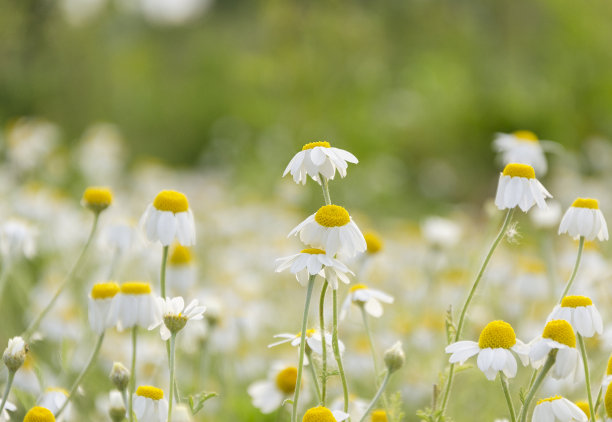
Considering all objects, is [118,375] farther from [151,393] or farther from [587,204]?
[587,204]

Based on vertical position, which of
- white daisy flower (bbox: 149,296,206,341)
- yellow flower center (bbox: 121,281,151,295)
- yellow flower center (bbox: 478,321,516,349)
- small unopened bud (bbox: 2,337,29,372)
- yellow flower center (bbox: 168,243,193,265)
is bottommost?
yellow flower center (bbox: 478,321,516,349)

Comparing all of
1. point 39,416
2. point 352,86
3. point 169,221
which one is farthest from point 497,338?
point 352,86

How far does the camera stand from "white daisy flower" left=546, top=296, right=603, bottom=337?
1304 mm

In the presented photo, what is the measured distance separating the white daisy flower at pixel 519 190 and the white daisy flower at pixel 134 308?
0.70 meters

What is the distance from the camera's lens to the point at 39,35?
851cm

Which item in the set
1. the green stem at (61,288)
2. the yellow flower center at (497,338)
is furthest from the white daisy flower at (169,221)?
the yellow flower center at (497,338)

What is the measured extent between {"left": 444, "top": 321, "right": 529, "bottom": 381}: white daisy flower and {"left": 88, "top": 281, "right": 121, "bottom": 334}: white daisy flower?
2.22 feet

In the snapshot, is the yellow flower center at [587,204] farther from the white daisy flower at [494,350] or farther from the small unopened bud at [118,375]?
the small unopened bud at [118,375]

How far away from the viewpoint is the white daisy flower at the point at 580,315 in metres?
1.30

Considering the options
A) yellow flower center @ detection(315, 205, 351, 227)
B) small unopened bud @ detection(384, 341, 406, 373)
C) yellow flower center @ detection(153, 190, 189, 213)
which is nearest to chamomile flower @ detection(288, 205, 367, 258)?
yellow flower center @ detection(315, 205, 351, 227)

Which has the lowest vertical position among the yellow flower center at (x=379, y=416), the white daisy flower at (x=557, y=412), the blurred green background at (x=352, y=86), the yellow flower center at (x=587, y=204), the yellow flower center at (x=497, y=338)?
the yellow flower center at (x=379, y=416)

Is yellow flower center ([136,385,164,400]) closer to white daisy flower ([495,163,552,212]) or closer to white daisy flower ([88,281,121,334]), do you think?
white daisy flower ([88,281,121,334])

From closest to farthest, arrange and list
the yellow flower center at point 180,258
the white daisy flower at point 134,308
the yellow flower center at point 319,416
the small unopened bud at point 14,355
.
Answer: the yellow flower center at point 319,416 → the small unopened bud at point 14,355 → the white daisy flower at point 134,308 → the yellow flower center at point 180,258

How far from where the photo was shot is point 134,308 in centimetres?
139
